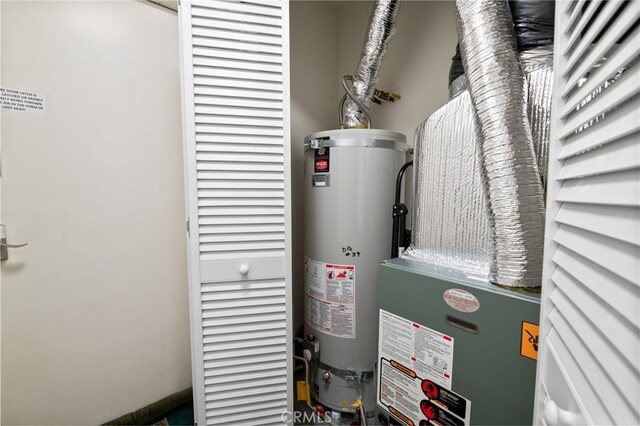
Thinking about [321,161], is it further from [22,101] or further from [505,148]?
[22,101]

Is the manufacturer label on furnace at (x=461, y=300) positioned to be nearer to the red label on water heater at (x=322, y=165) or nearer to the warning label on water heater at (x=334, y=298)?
the warning label on water heater at (x=334, y=298)

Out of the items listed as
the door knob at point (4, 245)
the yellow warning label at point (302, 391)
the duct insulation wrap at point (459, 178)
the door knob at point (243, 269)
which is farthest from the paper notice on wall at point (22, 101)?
the yellow warning label at point (302, 391)

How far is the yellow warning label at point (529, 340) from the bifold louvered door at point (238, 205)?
779mm

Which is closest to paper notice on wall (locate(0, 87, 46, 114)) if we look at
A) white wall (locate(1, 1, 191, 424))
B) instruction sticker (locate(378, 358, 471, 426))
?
white wall (locate(1, 1, 191, 424))

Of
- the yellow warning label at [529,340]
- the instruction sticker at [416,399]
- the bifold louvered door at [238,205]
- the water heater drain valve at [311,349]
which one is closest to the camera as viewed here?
the yellow warning label at [529,340]

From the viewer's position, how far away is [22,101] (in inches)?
40.4

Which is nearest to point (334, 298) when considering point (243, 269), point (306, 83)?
point (243, 269)

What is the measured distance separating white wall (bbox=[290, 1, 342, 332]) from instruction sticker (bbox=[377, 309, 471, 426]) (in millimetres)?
1014

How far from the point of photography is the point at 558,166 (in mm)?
448

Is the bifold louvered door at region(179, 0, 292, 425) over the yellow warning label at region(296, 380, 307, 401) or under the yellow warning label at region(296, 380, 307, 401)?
over

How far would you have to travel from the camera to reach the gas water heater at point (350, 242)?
50.7 inches

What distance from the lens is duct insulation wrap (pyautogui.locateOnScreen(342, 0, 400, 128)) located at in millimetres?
1315

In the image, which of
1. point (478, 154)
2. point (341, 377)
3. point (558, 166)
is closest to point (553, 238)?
point (558, 166)

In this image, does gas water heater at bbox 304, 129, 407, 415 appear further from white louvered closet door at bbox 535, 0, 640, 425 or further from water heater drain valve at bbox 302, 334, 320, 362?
white louvered closet door at bbox 535, 0, 640, 425
